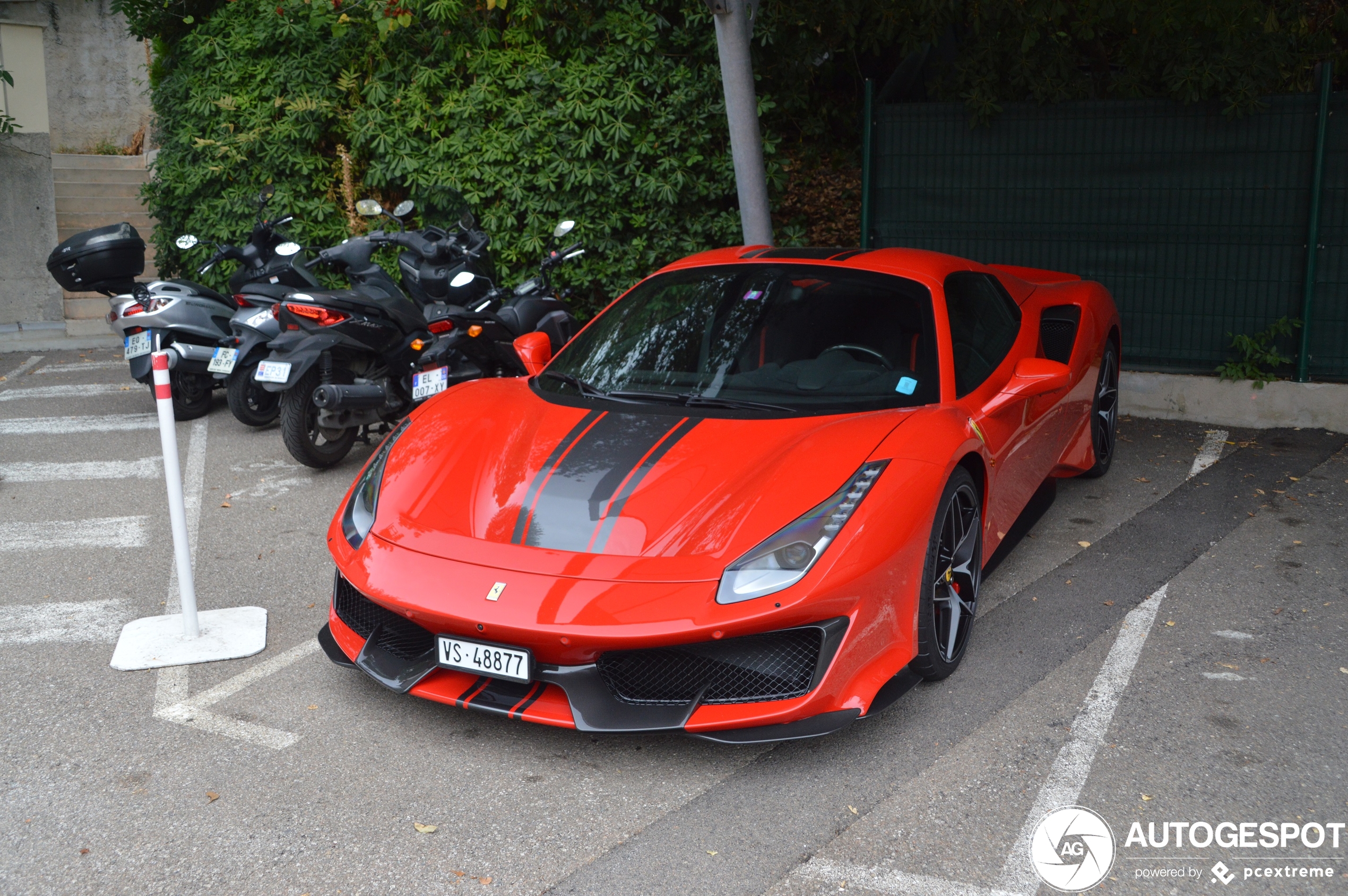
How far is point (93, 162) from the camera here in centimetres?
1602

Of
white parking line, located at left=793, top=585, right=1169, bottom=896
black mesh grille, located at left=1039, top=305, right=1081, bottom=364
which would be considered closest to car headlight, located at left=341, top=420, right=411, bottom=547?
white parking line, located at left=793, top=585, right=1169, bottom=896

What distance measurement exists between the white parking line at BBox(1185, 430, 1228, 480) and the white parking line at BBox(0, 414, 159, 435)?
6770mm

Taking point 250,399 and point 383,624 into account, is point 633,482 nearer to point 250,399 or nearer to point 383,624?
point 383,624

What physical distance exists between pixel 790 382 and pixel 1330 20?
816 cm

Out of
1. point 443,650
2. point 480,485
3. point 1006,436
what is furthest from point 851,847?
point 1006,436

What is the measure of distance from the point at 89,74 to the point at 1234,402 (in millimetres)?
17177

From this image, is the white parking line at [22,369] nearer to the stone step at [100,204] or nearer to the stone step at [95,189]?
the stone step at [100,204]

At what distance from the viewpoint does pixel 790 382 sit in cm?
410

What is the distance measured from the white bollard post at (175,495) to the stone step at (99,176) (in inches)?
529

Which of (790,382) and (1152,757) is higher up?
(790,382)

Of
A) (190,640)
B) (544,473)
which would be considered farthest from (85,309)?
(544,473)

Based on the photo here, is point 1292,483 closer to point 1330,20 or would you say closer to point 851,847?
point 851,847

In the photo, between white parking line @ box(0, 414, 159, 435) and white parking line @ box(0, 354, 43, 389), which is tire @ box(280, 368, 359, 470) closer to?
white parking line @ box(0, 414, 159, 435)

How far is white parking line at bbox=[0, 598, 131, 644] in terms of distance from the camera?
14.0ft
